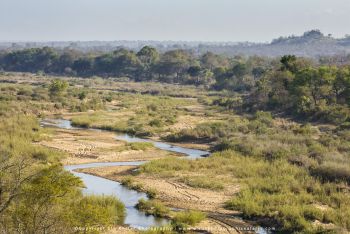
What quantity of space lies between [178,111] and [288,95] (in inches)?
553

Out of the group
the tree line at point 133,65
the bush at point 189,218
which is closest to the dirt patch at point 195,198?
the bush at point 189,218

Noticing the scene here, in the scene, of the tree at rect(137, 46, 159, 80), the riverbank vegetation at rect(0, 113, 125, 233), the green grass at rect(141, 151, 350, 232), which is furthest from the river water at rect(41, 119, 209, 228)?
the tree at rect(137, 46, 159, 80)

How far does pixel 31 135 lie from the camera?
42.7 m

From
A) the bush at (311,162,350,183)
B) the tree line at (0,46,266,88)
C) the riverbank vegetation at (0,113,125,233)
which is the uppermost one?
the riverbank vegetation at (0,113,125,233)

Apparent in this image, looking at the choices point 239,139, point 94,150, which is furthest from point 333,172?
point 94,150

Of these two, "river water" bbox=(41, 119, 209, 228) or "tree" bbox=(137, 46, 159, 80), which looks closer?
"river water" bbox=(41, 119, 209, 228)

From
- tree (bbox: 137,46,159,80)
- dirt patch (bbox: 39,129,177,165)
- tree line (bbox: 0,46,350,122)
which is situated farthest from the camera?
tree (bbox: 137,46,159,80)

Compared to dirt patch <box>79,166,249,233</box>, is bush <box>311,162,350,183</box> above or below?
above

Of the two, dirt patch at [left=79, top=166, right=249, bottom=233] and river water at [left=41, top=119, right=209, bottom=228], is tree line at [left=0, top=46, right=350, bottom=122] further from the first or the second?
dirt patch at [left=79, top=166, right=249, bottom=233]

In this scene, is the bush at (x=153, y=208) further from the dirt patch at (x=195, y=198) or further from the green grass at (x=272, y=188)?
the green grass at (x=272, y=188)

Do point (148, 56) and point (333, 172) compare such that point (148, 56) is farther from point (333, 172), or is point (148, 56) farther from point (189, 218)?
point (189, 218)

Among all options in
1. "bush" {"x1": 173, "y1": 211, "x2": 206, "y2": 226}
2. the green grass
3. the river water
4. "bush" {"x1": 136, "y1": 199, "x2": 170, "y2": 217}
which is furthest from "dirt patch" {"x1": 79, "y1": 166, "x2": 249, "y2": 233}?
"bush" {"x1": 136, "y1": 199, "x2": 170, "y2": 217}

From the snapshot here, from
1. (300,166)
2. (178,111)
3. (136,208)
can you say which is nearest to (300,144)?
(300,166)

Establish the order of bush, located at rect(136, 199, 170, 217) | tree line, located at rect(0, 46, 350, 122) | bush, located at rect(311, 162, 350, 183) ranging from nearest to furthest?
bush, located at rect(136, 199, 170, 217) < bush, located at rect(311, 162, 350, 183) < tree line, located at rect(0, 46, 350, 122)
